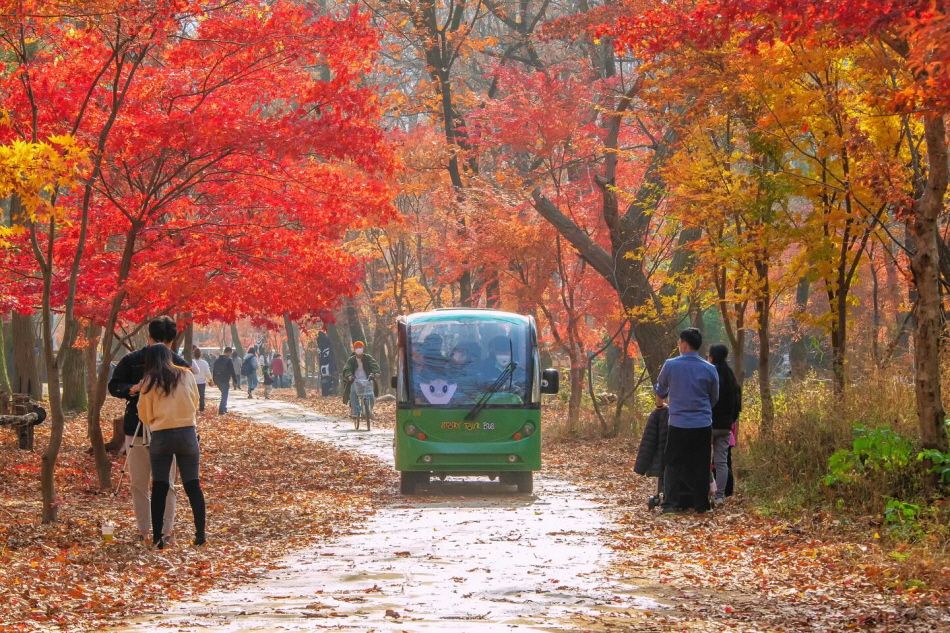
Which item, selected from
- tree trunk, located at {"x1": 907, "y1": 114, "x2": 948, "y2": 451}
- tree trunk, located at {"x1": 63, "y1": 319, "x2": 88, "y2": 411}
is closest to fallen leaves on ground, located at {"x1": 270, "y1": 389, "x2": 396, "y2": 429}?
tree trunk, located at {"x1": 63, "y1": 319, "x2": 88, "y2": 411}

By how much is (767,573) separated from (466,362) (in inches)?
293

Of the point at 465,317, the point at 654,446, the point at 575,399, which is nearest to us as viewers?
the point at 654,446

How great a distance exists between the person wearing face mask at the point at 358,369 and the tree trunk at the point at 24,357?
6.59 m

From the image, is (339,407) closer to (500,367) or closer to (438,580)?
(500,367)

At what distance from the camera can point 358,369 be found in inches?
1120

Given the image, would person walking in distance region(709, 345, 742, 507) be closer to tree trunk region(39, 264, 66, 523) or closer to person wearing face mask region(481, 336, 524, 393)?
person wearing face mask region(481, 336, 524, 393)

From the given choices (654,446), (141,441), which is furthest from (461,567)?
(654,446)

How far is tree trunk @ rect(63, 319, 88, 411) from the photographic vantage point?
90.4 ft

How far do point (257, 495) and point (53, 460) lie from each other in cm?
406

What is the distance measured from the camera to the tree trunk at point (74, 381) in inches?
1085

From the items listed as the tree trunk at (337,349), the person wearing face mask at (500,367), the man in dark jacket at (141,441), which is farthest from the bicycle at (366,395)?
the tree trunk at (337,349)

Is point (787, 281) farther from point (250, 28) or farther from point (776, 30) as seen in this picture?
point (250, 28)

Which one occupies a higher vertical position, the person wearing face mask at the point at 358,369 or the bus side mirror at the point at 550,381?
the person wearing face mask at the point at 358,369

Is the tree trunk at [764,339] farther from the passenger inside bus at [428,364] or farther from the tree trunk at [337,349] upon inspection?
the tree trunk at [337,349]
